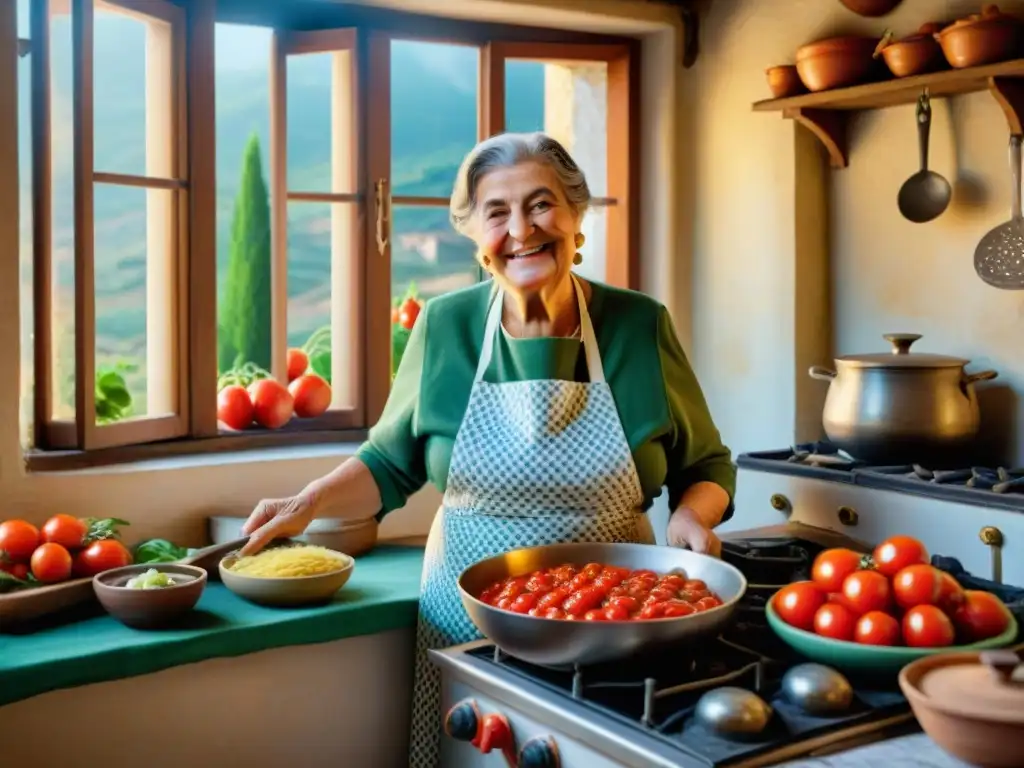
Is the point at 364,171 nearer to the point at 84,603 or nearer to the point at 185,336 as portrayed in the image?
the point at 185,336

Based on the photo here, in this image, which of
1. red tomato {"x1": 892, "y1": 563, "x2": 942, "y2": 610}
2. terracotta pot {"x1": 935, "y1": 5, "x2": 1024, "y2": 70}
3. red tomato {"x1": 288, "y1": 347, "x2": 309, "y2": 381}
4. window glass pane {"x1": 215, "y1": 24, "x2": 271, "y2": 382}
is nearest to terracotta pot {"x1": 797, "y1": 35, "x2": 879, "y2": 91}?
terracotta pot {"x1": 935, "y1": 5, "x2": 1024, "y2": 70}

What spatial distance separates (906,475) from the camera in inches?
106

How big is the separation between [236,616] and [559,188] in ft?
3.22

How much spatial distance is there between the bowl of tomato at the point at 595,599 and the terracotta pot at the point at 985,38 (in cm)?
157

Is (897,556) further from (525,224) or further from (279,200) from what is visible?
(279,200)

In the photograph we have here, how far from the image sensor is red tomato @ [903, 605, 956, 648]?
4.91 feet

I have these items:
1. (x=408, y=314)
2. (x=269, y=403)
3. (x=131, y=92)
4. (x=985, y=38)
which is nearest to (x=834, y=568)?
(x=985, y=38)

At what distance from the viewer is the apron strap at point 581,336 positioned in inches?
85.5

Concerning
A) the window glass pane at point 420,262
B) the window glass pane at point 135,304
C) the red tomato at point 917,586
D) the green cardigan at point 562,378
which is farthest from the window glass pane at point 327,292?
the red tomato at point 917,586

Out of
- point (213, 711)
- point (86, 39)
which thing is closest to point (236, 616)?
point (213, 711)

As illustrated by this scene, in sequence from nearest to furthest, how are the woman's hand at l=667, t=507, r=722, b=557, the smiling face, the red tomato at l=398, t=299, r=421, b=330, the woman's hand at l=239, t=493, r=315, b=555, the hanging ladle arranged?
the woman's hand at l=667, t=507, r=722, b=557 < the smiling face < the woman's hand at l=239, t=493, r=315, b=555 < the hanging ladle < the red tomato at l=398, t=299, r=421, b=330

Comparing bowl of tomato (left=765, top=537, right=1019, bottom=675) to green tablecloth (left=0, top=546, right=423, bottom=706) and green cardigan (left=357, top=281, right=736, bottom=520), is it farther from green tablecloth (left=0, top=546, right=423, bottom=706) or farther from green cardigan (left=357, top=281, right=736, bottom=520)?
green tablecloth (left=0, top=546, right=423, bottom=706)

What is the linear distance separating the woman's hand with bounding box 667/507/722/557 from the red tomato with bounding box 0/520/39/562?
1.19m

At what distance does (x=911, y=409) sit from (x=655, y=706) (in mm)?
1542
